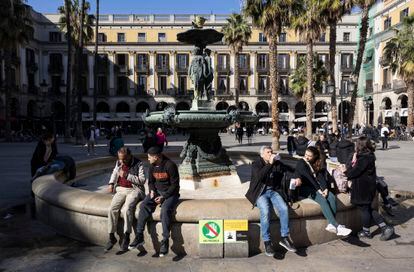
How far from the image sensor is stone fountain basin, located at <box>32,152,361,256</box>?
5.38 metres

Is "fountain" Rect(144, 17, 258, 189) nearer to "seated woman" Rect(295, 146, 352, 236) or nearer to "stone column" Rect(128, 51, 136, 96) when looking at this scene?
"seated woman" Rect(295, 146, 352, 236)

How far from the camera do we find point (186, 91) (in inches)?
2402

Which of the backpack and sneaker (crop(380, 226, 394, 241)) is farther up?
the backpack

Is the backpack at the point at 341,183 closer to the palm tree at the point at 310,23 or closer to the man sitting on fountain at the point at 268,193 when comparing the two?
the man sitting on fountain at the point at 268,193

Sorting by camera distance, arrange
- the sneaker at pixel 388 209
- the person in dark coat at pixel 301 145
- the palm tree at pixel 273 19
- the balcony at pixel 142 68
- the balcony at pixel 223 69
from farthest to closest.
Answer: the balcony at pixel 223 69 < the balcony at pixel 142 68 < the palm tree at pixel 273 19 < the person in dark coat at pixel 301 145 < the sneaker at pixel 388 209

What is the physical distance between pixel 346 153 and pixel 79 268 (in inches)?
293

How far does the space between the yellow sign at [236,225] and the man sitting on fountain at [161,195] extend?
76 cm

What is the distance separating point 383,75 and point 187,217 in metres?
50.3

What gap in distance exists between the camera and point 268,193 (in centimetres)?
Answer: 550

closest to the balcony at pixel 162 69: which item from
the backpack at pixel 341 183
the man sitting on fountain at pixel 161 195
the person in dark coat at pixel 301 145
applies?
the person in dark coat at pixel 301 145

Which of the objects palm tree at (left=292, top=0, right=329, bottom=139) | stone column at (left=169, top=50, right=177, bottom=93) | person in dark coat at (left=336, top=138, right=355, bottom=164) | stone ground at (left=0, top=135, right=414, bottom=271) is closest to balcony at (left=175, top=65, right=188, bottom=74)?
stone column at (left=169, top=50, right=177, bottom=93)

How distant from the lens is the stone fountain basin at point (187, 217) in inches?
212

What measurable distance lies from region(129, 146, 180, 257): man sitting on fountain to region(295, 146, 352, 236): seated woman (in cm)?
179

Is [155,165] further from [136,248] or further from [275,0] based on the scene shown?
[275,0]
